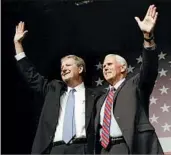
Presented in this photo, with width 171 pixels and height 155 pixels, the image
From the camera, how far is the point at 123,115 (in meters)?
3.49

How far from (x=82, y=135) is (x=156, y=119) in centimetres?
84

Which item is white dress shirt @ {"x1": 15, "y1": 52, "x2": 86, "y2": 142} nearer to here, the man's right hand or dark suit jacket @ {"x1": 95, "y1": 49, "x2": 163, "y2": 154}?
dark suit jacket @ {"x1": 95, "y1": 49, "x2": 163, "y2": 154}

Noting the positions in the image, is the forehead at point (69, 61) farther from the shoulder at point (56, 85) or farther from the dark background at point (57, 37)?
the dark background at point (57, 37)

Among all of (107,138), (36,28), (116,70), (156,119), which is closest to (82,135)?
(107,138)

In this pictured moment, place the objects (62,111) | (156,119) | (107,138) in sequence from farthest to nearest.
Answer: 1. (156,119)
2. (62,111)
3. (107,138)

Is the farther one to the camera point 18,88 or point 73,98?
point 18,88

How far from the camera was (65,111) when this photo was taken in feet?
12.1

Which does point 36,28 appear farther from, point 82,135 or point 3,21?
point 82,135

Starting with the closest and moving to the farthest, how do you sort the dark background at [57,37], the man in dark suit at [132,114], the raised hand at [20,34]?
the man in dark suit at [132,114], the raised hand at [20,34], the dark background at [57,37]

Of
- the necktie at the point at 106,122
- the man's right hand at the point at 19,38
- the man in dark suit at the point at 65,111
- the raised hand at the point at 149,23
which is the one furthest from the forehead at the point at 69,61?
the raised hand at the point at 149,23

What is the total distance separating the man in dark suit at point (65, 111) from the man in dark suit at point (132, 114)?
83 mm

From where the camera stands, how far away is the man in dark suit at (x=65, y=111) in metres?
3.58

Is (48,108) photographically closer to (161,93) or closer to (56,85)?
(56,85)

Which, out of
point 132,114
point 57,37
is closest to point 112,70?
point 132,114
